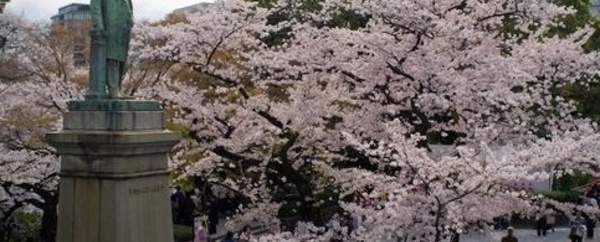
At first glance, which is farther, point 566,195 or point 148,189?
point 566,195

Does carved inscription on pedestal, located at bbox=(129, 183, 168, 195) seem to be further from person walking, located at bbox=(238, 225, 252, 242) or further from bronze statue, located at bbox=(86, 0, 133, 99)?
person walking, located at bbox=(238, 225, 252, 242)

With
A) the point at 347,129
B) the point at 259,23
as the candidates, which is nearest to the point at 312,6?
the point at 259,23

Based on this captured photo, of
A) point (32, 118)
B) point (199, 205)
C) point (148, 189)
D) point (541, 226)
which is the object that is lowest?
point (541, 226)

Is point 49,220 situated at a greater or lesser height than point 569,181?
lesser

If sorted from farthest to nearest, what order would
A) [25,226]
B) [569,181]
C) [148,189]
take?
[569,181]
[25,226]
[148,189]

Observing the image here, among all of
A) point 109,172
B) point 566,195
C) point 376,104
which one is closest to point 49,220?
point 376,104

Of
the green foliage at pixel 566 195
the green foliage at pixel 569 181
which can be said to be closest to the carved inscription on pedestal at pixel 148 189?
the green foliage at pixel 566 195

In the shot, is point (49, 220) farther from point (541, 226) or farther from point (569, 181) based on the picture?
point (569, 181)
